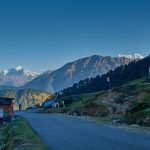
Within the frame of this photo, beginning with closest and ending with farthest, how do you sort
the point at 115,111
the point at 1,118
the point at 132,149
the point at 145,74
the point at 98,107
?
the point at 132,149 < the point at 1,118 < the point at 115,111 < the point at 98,107 < the point at 145,74

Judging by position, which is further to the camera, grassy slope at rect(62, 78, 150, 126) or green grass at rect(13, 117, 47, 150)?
grassy slope at rect(62, 78, 150, 126)

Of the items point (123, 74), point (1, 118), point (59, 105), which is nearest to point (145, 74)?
point (123, 74)

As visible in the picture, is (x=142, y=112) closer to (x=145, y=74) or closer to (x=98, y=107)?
(x=98, y=107)

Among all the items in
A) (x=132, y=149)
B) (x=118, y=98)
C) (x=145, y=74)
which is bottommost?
(x=132, y=149)

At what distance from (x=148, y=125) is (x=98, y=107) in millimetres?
55248

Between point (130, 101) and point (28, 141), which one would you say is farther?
point (130, 101)

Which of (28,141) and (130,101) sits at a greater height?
(130,101)

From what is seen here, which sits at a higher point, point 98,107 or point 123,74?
point 123,74

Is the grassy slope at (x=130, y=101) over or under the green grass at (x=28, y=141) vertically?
over

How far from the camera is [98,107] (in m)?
105

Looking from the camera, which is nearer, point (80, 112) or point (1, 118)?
Result: point (1, 118)

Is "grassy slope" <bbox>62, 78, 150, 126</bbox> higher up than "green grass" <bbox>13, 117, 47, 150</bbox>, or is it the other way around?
"grassy slope" <bbox>62, 78, 150, 126</bbox>

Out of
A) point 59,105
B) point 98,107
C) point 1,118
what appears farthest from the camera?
point 59,105

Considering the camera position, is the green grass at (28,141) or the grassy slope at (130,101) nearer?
the green grass at (28,141)
